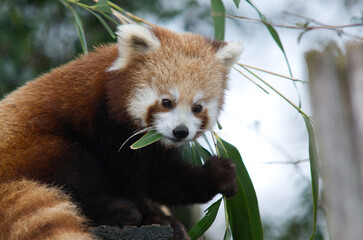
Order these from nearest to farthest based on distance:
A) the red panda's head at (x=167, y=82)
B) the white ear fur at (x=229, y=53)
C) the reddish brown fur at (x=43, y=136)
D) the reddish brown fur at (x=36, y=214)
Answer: the reddish brown fur at (x=36, y=214), the reddish brown fur at (x=43, y=136), the red panda's head at (x=167, y=82), the white ear fur at (x=229, y=53)

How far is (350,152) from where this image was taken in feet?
5.08

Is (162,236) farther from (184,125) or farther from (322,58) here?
(322,58)

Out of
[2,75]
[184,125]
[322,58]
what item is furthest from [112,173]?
[2,75]

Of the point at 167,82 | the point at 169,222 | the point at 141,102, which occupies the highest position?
the point at 167,82

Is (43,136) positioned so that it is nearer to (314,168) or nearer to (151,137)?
(151,137)

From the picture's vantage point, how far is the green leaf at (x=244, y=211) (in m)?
3.55

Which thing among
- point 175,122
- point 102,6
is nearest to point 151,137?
point 175,122

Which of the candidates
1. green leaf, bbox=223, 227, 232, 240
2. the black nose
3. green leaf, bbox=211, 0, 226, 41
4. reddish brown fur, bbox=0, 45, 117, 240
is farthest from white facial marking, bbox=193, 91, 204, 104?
green leaf, bbox=223, 227, 232, 240

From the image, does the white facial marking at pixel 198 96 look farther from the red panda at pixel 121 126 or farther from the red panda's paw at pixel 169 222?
the red panda's paw at pixel 169 222

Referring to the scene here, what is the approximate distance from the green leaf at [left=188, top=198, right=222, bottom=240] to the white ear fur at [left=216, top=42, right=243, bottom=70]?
106 centimetres

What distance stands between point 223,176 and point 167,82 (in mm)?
787

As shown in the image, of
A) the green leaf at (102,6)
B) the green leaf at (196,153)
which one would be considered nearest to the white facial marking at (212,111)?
the green leaf at (196,153)

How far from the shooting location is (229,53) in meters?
3.83

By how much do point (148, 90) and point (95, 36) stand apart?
12.4 feet
